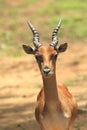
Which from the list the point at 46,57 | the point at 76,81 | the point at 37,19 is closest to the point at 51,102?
the point at 46,57

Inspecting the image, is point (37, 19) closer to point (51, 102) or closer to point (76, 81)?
point (76, 81)

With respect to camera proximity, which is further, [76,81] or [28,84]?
[28,84]

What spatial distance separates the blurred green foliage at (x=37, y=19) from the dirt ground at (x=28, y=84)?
134 centimetres

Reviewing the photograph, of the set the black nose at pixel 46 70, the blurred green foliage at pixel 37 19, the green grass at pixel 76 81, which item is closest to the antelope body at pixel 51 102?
the black nose at pixel 46 70

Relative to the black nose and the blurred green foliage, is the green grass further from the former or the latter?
the black nose

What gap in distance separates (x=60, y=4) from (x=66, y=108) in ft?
55.2

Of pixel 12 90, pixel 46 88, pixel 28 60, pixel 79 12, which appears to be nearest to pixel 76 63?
pixel 28 60

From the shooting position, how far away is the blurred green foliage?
2123 centimetres

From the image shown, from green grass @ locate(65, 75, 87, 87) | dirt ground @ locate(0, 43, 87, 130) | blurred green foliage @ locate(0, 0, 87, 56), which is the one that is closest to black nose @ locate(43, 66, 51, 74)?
dirt ground @ locate(0, 43, 87, 130)

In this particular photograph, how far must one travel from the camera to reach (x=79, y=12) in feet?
81.9

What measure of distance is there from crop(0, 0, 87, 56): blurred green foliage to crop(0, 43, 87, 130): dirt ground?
1.34 metres

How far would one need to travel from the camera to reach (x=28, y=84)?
15969 mm

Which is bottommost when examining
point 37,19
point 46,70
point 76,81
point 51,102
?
point 37,19

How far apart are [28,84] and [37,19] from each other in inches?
337
